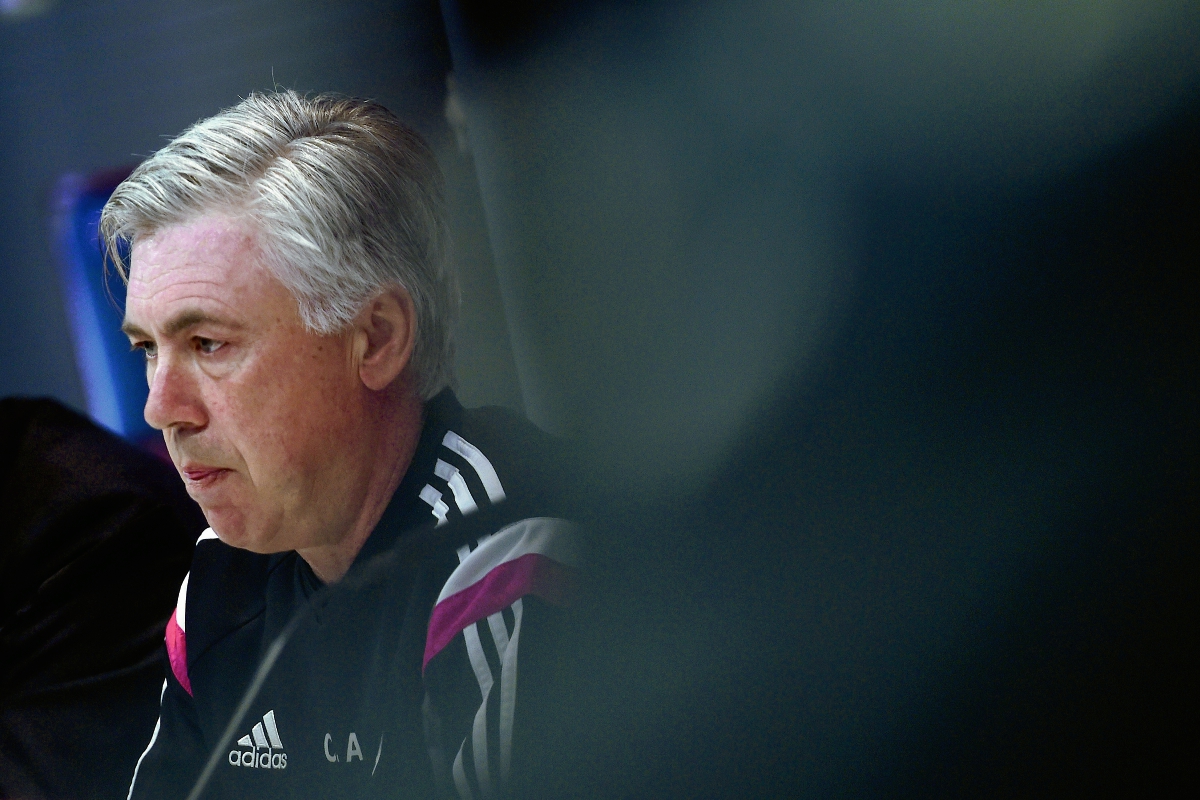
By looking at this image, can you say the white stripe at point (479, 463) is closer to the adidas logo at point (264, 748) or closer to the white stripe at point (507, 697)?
the white stripe at point (507, 697)

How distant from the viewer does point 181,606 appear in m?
1.06

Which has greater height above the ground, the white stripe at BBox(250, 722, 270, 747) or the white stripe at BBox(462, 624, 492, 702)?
the white stripe at BBox(462, 624, 492, 702)

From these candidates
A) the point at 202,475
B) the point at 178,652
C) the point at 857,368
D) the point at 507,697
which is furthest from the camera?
the point at 178,652

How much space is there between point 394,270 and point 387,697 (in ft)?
1.32

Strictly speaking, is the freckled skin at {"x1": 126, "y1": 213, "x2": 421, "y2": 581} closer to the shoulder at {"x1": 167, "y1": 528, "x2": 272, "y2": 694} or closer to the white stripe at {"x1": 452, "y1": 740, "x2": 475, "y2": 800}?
the shoulder at {"x1": 167, "y1": 528, "x2": 272, "y2": 694}

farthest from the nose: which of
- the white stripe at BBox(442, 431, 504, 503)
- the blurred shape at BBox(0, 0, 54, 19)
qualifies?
the blurred shape at BBox(0, 0, 54, 19)

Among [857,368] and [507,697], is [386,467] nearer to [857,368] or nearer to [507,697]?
[507,697]

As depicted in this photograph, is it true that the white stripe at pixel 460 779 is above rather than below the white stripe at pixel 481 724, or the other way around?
below

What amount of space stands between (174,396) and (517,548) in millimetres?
366

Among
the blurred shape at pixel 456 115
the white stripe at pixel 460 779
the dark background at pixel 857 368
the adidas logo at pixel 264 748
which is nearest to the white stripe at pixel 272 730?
the adidas logo at pixel 264 748

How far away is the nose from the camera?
0.92m

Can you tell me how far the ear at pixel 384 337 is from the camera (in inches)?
35.2

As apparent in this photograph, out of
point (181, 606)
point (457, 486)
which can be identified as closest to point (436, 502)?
point (457, 486)

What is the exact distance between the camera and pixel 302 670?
0.97 metres
